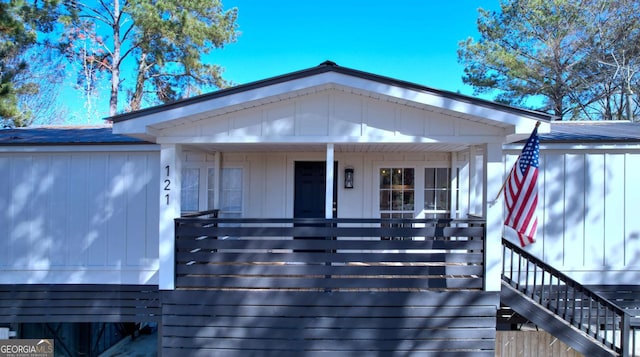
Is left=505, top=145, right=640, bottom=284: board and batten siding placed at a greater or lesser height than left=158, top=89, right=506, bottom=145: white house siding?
lesser

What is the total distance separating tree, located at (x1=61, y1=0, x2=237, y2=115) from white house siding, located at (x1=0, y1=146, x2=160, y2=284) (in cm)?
998

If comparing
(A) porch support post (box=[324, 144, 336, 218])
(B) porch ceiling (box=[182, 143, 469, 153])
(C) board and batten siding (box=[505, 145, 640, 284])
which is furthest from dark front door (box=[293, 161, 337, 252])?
(C) board and batten siding (box=[505, 145, 640, 284])

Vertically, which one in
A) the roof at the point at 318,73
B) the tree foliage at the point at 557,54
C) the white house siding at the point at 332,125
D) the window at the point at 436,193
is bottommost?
the window at the point at 436,193

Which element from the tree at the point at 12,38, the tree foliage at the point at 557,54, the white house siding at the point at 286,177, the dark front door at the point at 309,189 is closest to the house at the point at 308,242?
the white house siding at the point at 286,177

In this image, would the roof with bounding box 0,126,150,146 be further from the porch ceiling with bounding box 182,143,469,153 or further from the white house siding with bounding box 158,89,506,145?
the white house siding with bounding box 158,89,506,145

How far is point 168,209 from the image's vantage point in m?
4.39

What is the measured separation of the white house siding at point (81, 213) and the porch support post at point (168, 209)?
3.59 ft

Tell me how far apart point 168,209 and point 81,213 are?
204 cm

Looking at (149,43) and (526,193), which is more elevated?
(149,43)

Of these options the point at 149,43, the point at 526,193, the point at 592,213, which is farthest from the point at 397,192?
the point at 149,43

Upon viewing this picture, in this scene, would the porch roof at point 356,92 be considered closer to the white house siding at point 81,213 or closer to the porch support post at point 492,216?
the porch support post at point 492,216

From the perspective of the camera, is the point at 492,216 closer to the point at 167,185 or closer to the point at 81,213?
the point at 167,185

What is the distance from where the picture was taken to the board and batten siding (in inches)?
210

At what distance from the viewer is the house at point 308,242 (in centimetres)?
421
